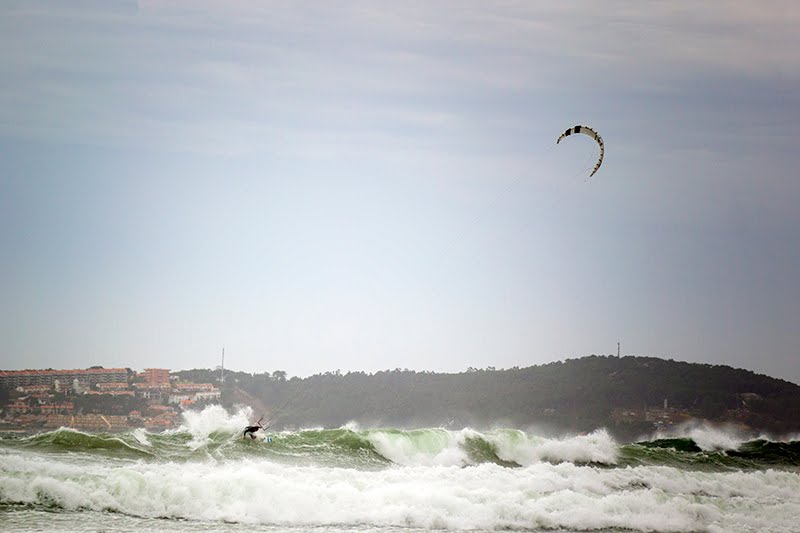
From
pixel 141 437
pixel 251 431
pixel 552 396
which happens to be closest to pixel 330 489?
pixel 251 431

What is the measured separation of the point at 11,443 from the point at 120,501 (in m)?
6.23

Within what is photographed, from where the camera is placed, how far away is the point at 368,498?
15852 millimetres

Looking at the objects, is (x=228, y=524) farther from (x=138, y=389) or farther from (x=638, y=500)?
(x=138, y=389)

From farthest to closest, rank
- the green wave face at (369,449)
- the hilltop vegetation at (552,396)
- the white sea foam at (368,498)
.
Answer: the hilltop vegetation at (552,396) → the green wave face at (369,449) → the white sea foam at (368,498)

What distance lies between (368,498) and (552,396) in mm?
46171

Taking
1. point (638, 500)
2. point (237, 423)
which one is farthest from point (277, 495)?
point (237, 423)

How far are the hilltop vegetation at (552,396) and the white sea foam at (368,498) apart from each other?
100 feet

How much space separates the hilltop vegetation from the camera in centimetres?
5047

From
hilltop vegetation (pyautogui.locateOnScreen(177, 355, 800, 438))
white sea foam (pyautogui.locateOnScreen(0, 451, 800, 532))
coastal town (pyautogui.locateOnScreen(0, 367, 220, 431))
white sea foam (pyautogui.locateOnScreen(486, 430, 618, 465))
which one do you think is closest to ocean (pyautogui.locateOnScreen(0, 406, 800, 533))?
white sea foam (pyautogui.locateOnScreen(0, 451, 800, 532))

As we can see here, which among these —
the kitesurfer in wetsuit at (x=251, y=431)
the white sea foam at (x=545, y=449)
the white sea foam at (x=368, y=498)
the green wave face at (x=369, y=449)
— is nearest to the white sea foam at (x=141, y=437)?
the green wave face at (x=369, y=449)

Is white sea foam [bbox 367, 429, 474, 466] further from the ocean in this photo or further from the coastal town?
the coastal town

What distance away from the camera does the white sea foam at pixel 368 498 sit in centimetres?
1447

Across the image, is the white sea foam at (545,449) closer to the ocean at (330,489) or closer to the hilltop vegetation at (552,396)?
the ocean at (330,489)

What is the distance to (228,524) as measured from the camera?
14.1 meters
